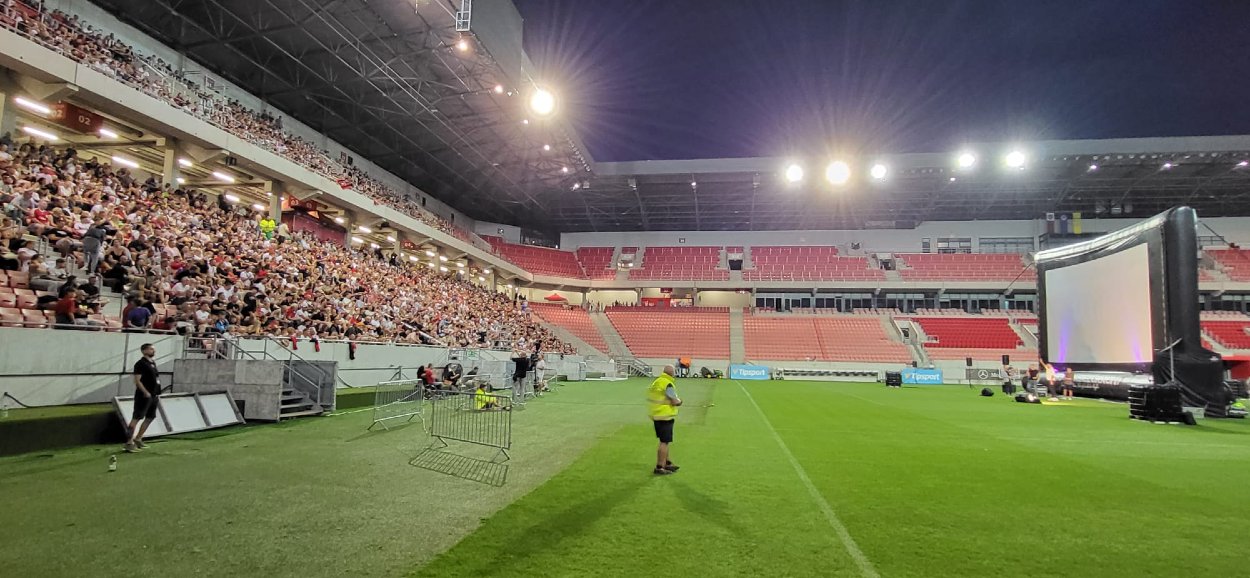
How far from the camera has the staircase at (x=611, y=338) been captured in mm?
46750

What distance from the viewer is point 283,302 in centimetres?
1847

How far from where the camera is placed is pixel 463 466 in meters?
7.93

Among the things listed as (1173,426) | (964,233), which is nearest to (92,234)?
(1173,426)

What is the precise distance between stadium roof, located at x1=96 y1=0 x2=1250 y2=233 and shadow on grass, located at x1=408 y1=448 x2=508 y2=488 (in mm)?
18283

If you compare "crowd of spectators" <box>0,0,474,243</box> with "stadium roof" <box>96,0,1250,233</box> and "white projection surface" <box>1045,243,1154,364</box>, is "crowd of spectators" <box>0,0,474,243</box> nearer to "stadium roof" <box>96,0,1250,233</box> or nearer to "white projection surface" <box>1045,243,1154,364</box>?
"stadium roof" <box>96,0,1250,233</box>

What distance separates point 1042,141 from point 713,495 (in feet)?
132

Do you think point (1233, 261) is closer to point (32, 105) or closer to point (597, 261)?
point (597, 261)

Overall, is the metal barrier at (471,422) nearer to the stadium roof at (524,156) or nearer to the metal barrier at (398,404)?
the metal barrier at (398,404)

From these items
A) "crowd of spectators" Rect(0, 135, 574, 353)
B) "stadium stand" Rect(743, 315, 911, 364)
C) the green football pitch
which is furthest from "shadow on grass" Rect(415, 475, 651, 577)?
"stadium stand" Rect(743, 315, 911, 364)

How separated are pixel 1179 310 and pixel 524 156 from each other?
32.0 m

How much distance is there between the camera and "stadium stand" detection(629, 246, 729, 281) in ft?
178

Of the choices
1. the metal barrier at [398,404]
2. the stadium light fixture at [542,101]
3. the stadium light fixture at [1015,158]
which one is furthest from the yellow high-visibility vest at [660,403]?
the stadium light fixture at [1015,158]

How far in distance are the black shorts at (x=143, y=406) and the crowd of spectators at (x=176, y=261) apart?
12.2 ft

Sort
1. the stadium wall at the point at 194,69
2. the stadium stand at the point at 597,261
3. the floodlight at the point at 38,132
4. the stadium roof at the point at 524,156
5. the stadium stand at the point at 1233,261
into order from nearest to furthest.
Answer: the floodlight at the point at 38,132
the stadium wall at the point at 194,69
the stadium roof at the point at 524,156
the stadium stand at the point at 1233,261
the stadium stand at the point at 597,261
